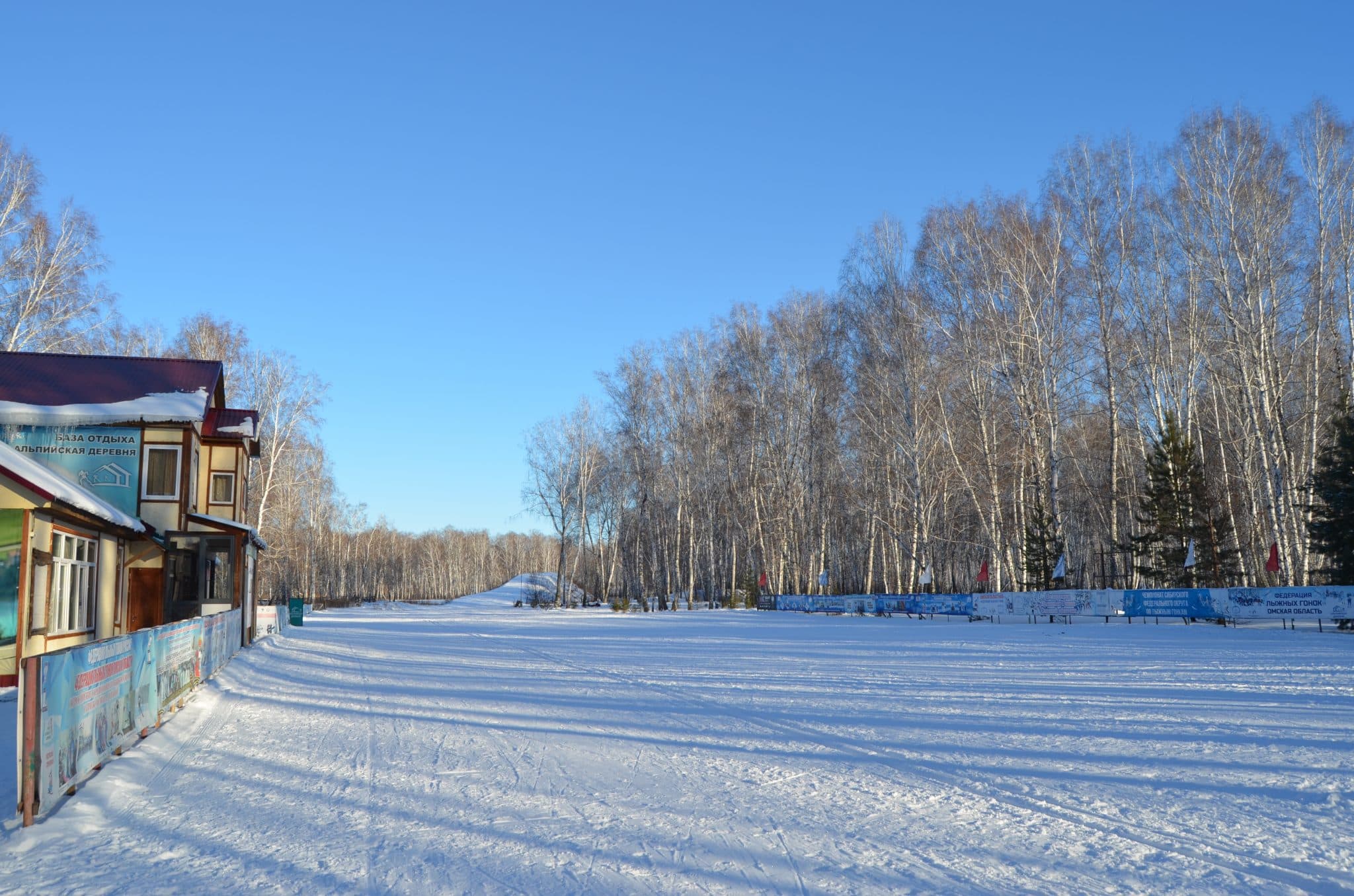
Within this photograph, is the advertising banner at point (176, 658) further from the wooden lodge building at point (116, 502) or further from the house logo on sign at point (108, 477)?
the house logo on sign at point (108, 477)

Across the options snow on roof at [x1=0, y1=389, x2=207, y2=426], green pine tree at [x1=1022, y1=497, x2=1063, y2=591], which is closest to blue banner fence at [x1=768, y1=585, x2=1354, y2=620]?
green pine tree at [x1=1022, y1=497, x2=1063, y2=591]

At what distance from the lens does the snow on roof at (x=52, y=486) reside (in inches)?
530

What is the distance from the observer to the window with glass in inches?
1052

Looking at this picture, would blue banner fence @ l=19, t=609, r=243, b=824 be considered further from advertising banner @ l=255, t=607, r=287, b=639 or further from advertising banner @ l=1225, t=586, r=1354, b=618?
advertising banner @ l=1225, t=586, r=1354, b=618

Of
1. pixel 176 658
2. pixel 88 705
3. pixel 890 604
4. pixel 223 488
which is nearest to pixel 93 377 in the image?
pixel 223 488

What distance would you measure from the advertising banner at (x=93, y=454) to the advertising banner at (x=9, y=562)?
608cm

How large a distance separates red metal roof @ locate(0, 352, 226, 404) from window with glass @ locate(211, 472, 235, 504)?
3.19 m

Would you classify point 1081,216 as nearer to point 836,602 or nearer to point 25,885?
point 836,602

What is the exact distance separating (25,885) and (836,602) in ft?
129

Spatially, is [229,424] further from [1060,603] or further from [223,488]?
[1060,603]

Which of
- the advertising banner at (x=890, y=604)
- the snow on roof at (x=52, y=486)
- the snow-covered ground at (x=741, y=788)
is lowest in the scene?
the advertising banner at (x=890, y=604)

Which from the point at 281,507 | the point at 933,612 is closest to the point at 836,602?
the point at 933,612

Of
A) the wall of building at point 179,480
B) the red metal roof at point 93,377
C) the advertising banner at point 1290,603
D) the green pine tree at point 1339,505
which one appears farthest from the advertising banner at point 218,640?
the green pine tree at point 1339,505

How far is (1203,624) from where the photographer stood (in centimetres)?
2692
